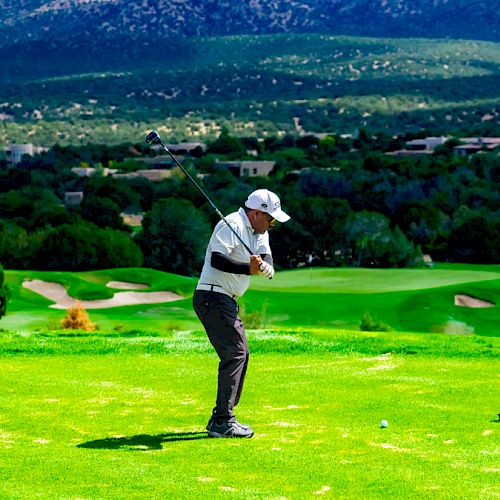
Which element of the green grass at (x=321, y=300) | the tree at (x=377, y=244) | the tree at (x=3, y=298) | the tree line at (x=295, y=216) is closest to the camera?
the tree at (x=3, y=298)

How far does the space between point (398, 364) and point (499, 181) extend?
418 ft

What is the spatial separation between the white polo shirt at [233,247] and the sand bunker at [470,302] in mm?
46574

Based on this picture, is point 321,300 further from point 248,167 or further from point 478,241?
point 248,167

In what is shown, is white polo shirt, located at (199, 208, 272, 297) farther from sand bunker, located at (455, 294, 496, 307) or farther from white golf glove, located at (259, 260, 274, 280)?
sand bunker, located at (455, 294, 496, 307)

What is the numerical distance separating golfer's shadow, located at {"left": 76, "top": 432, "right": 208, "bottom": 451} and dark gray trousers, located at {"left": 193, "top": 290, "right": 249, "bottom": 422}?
0.35 metres

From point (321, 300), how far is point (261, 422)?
46.6 meters

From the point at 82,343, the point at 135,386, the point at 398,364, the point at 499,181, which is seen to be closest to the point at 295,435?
the point at 135,386

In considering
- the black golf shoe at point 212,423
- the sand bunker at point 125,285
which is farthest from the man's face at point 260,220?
the sand bunker at point 125,285

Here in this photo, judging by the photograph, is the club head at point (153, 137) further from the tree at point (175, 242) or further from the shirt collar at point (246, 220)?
the tree at point (175, 242)

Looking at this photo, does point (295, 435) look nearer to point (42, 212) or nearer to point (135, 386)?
point (135, 386)

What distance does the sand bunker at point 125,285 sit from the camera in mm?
67812

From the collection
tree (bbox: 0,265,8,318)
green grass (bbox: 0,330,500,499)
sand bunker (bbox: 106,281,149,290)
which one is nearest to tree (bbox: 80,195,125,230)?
sand bunker (bbox: 106,281,149,290)

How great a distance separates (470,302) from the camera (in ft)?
193

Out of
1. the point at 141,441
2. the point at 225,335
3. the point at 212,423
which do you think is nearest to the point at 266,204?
the point at 225,335
